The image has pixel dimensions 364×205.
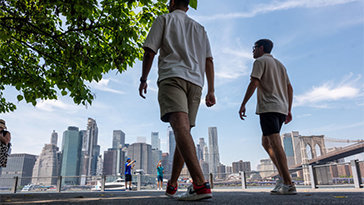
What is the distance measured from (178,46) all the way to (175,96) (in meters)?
0.51

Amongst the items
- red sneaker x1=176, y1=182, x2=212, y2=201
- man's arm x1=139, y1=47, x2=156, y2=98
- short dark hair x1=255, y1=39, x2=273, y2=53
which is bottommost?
red sneaker x1=176, y1=182, x2=212, y2=201

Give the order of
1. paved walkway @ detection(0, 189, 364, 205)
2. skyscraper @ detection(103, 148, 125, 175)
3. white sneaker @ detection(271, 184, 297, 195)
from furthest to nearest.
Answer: skyscraper @ detection(103, 148, 125, 175) → white sneaker @ detection(271, 184, 297, 195) → paved walkway @ detection(0, 189, 364, 205)

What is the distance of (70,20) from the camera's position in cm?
591

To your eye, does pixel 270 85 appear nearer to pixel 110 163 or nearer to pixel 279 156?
pixel 279 156

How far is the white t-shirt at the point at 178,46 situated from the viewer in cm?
226

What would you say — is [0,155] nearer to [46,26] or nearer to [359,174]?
[46,26]

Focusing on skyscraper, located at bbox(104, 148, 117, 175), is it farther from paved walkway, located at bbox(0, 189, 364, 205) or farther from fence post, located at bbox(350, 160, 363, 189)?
paved walkway, located at bbox(0, 189, 364, 205)

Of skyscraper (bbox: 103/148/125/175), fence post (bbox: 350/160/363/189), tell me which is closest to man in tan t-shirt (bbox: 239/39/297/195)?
fence post (bbox: 350/160/363/189)

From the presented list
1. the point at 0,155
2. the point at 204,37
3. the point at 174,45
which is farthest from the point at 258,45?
the point at 0,155

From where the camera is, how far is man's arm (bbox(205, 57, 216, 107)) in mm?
2598

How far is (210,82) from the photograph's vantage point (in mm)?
2633

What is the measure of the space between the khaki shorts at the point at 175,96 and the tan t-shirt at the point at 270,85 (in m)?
1.30

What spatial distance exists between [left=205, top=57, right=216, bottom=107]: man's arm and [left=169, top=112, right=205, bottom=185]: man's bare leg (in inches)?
20.7

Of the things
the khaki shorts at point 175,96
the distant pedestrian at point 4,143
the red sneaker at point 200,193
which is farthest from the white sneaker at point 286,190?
the distant pedestrian at point 4,143
